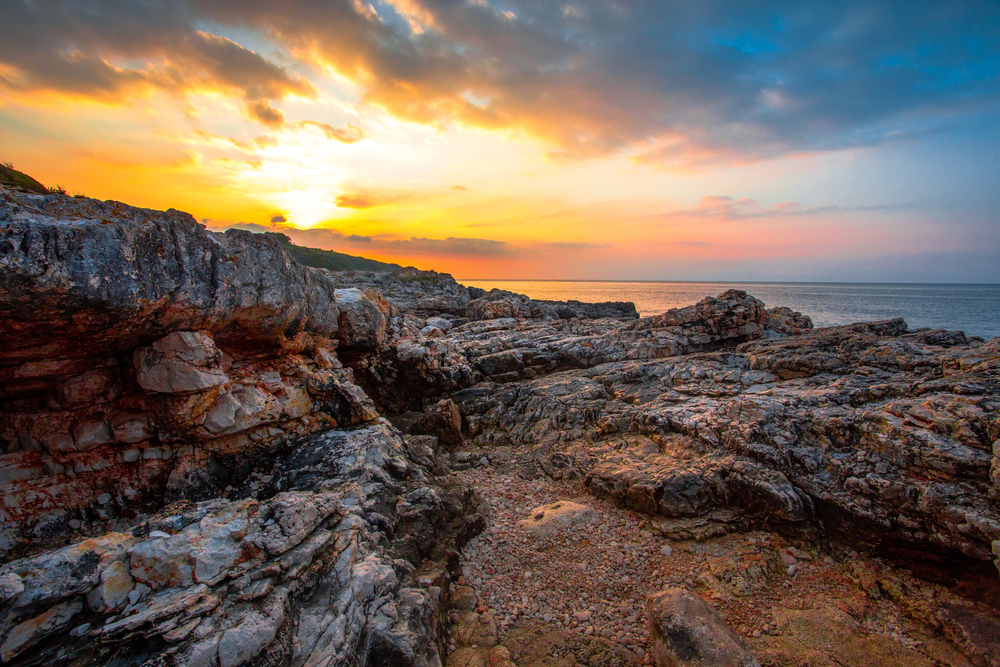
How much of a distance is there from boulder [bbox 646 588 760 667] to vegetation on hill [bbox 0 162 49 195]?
13719mm

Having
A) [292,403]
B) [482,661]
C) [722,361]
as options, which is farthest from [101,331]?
[722,361]

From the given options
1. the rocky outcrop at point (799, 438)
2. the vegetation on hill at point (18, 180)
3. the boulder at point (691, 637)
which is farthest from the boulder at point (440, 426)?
the vegetation on hill at point (18, 180)

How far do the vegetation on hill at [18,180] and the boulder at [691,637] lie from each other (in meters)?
13.7

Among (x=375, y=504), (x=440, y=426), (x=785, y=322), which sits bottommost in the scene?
(x=440, y=426)

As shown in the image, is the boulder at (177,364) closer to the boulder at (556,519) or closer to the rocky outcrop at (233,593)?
the rocky outcrop at (233,593)

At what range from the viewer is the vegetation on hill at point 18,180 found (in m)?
7.08

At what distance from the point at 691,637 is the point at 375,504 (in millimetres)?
6846

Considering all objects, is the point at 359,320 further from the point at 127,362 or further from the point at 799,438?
the point at 799,438

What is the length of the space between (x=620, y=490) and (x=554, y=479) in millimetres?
2429

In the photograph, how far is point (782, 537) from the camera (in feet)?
32.3

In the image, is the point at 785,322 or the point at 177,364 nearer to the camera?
Result: the point at 177,364

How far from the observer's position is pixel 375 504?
9219 mm

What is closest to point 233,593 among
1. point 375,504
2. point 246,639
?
point 246,639

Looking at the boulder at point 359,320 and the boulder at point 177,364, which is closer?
the boulder at point 177,364
